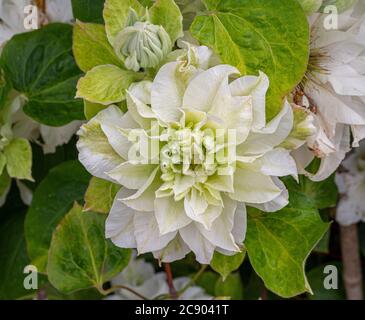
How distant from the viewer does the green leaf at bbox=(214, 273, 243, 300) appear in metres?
0.67

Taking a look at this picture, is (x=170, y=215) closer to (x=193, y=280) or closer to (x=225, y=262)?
(x=225, y=262)

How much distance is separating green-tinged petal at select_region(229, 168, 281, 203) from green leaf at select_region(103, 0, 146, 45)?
0.36ft

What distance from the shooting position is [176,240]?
45 cm

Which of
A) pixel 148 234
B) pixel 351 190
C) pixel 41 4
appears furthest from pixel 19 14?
pixel 351 190

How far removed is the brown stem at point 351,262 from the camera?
0.71 m

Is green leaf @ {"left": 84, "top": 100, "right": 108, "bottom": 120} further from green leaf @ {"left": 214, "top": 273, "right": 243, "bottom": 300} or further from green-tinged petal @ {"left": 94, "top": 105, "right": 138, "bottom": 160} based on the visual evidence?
green leaf @ {"left": 214, "top": 273, "right": 243, "bottom": 300}

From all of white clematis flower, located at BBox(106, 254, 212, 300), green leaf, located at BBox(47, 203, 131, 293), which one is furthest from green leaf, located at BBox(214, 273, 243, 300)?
green leaf, located at BBox(47, 203, 131, 293)

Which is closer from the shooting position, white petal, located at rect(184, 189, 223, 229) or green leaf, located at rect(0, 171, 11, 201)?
white petal, located at rect(184, 189, 223, 229)

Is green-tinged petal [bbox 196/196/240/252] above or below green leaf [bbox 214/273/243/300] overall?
above

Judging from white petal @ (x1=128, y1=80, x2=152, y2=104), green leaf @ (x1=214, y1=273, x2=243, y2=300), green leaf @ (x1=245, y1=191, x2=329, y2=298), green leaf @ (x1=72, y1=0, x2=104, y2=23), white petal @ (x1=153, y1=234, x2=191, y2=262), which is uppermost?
green leaf @ (x1=72, y1=0, x2=104, y2=23)

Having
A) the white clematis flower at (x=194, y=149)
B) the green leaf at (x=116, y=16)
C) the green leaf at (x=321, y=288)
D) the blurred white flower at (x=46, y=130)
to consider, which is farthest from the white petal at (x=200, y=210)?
the green leaf at (x=321, y=288)

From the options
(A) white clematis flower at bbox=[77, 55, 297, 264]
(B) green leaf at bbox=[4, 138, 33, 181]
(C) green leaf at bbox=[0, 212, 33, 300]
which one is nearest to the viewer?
(A) white clematis flower at bbox=[77, 55, 297, 264]

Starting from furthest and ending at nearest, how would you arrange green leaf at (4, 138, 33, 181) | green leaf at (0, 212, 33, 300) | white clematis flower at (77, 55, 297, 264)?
green leaf at (0, 212, 33, 300), green leaf at (4, 138, 33, 181), white clematis flower at (77, 55, 297, 264)

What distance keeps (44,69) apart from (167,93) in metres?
0.17
